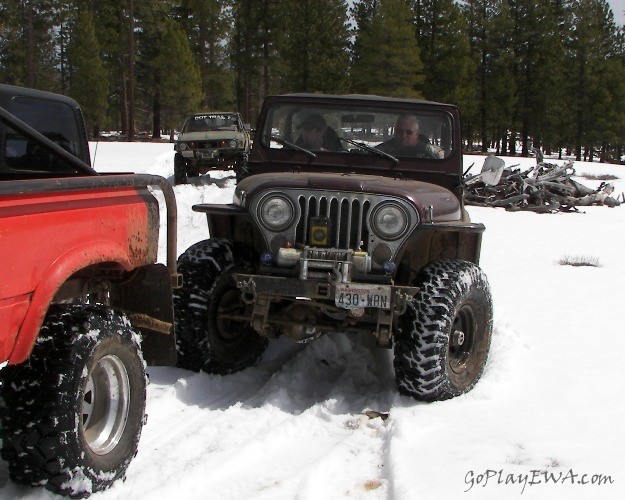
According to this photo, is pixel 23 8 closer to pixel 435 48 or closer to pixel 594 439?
pixel 435 48

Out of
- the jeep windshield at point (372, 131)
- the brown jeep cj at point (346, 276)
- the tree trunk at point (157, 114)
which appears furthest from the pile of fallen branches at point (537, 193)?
the tree trunk at point (157, 114)

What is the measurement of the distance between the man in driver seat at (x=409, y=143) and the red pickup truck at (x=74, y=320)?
2.39 meters

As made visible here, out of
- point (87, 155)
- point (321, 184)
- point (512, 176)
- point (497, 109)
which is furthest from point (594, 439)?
point (497, 109)

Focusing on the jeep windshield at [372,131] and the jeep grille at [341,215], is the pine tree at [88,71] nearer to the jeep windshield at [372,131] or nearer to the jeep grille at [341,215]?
the jeep windshield at [372,131]

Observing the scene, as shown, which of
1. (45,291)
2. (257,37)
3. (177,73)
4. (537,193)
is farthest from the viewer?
(257,37)

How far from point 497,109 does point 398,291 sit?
50692 mm

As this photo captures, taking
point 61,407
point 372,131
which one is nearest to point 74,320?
point 61,407

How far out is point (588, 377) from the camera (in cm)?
475

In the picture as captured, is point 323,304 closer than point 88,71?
Yes

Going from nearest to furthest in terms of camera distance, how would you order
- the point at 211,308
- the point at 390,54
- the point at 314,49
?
the point at 211,308, the point at 314,49, the point at 390,54

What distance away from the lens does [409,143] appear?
18.6 ft

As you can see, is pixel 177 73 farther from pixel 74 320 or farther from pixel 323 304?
pixel 74 320

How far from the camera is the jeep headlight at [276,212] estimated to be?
14.6ft

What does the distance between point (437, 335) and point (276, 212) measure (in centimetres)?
118
